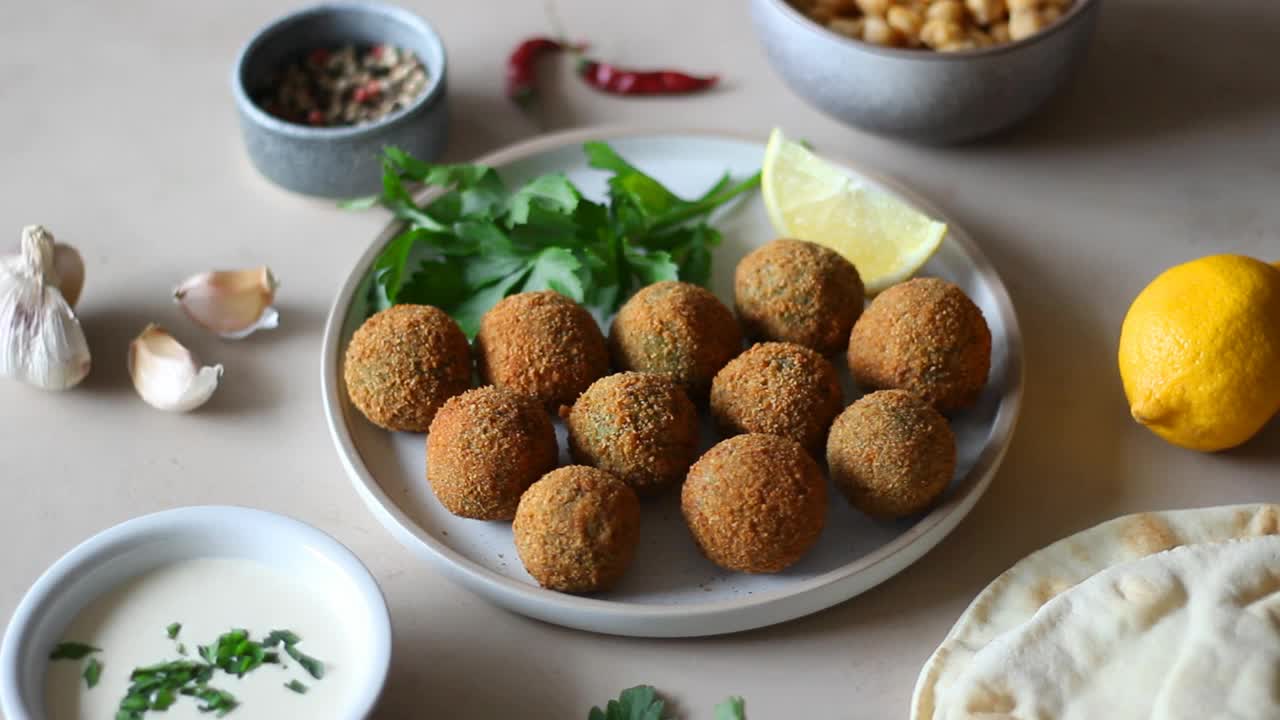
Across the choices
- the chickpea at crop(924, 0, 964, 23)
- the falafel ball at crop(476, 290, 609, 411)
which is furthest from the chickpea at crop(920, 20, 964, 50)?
the falafel ball at crop(476, 290, 609, 411)

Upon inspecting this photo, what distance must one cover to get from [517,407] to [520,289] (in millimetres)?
396

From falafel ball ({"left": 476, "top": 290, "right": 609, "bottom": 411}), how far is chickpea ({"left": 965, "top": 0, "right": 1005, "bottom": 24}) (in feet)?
3.48

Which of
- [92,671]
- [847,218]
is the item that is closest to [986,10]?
[847,218]

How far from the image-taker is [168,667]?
1564mm

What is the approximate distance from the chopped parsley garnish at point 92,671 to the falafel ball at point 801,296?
3.62 feet

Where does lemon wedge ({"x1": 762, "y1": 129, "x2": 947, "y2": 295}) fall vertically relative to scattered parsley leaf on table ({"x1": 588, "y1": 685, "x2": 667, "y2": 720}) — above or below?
above

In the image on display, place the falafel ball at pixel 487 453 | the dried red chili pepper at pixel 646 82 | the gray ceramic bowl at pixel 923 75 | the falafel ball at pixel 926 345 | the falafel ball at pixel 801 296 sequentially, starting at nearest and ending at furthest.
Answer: the falafel ball at pixel 487 453, the falafel ball at pixel 926 345, the falafel ball at pixel 801 296, the gray ceramic bowl at pixel 923 75, the dried red chili pepper at pixel 646 82

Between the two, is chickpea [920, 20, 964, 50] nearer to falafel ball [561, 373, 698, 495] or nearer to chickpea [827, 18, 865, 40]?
chickpea [827, 18, 865, 40]

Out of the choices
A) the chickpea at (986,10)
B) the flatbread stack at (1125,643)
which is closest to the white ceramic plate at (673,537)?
the flatbread stack at (1125,643)

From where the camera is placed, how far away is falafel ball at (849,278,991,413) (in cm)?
191

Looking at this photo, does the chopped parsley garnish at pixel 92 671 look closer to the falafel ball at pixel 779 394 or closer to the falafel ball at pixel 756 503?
the falafel ball at pixel 756 503

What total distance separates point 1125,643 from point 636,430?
722 mm

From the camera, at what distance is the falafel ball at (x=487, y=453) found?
179 cm

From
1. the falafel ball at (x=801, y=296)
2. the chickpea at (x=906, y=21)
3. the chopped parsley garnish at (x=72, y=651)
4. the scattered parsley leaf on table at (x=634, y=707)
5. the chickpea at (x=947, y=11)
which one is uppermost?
the chickpea at (x=947, y=11)
